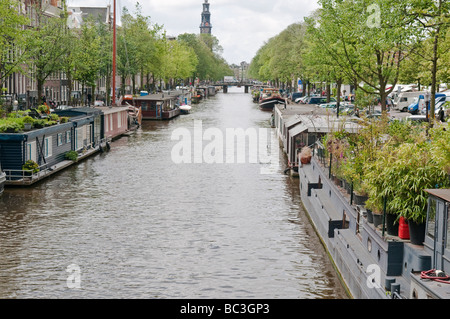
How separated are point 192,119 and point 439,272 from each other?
7477 cm

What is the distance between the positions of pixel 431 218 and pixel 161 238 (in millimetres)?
12334

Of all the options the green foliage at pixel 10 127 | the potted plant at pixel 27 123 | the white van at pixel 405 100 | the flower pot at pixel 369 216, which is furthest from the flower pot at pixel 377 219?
the white van at pixel 405 100

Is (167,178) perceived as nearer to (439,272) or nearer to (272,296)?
(272,296)

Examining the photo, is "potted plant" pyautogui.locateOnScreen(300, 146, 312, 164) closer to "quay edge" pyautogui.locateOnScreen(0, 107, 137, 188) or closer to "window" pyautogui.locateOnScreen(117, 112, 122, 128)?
"quay edge" pyautogui.locateOnScreen(0, 107, 137, 188)

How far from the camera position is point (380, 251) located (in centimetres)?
1647

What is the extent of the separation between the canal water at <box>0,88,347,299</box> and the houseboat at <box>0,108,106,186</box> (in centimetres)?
83

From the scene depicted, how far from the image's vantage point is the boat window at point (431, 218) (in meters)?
14.6

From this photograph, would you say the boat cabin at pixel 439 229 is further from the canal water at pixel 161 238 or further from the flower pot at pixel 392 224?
the canal water at pixel 161 238

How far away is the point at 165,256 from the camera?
22781 millimetres

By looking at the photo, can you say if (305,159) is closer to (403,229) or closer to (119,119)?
(403,229)

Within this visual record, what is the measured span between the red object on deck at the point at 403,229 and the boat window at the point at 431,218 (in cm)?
108

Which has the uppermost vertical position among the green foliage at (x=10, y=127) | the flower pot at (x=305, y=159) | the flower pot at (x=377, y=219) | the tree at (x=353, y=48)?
the tree at (x=353, y=48)

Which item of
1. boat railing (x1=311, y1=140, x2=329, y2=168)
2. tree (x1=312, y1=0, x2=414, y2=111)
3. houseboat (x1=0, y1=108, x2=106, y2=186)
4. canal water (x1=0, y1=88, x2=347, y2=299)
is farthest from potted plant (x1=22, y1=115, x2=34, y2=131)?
tree (x1=312, y1=0, x2=414, y2=111)

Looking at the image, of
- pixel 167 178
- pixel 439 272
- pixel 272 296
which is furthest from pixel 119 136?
pixel 439 272
